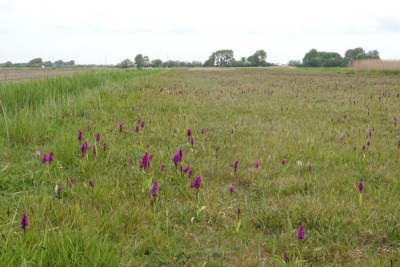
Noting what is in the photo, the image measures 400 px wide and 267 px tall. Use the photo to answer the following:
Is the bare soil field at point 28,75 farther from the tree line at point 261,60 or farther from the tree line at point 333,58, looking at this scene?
the tree line at point 333,58

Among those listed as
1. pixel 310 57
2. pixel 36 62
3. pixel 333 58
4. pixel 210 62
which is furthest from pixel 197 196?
pixel 210 62

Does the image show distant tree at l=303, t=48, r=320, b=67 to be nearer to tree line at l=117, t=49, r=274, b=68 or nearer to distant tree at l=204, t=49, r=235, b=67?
tree line at l=117, t=49, r=274, b=68

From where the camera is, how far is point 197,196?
2666 millimetres

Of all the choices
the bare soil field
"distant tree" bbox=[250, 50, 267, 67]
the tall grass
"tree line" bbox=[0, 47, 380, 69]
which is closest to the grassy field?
the bare soil field

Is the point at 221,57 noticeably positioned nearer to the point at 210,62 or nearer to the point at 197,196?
the point at 210,62

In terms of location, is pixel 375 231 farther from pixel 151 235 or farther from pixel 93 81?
pixel 93 81

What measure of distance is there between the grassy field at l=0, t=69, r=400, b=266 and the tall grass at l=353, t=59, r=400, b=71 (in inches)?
1246

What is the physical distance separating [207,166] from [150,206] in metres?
1.24

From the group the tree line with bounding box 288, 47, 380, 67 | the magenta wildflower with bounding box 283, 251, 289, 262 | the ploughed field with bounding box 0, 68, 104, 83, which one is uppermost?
the tree line with bounding box 288, 47, 380, 67

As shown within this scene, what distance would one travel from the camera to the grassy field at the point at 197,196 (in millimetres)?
2047

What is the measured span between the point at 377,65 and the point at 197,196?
3728 centimetres

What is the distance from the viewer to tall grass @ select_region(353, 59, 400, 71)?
105 feet

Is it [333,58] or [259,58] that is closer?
[333,58]

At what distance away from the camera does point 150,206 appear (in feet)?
8.59
